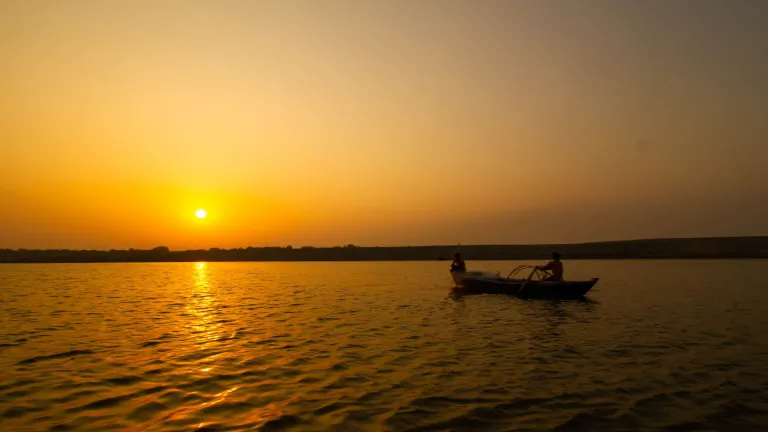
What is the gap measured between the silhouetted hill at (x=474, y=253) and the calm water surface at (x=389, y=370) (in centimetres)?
12036

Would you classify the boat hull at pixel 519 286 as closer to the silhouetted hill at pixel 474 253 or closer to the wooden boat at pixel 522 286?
the wooden boat at pixel 522 286

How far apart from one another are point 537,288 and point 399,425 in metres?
24.5

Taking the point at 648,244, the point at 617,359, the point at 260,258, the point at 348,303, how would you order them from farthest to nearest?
the point at 260,258, the point at 648,244, the point at 348,303, the point at 617,359

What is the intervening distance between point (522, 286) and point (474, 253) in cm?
12472

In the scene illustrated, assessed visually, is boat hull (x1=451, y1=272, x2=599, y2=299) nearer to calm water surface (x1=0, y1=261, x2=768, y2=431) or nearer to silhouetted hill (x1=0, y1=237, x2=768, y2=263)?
calm water surface (x1=0, y1=261, x2=768, y2=431)

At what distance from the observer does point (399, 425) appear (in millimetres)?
9000

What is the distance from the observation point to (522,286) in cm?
3216

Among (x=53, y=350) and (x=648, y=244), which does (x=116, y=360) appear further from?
(x=648, y=244)

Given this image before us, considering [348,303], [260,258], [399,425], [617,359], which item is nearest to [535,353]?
[617,359]

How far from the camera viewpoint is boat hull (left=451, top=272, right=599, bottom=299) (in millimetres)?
31078

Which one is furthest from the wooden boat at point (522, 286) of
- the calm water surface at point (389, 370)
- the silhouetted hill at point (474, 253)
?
the silhouetted hill at point (474, 253)

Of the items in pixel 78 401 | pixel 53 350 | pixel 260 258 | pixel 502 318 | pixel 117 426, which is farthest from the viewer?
pixel 260 258

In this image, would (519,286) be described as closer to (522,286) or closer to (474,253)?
(522,286)

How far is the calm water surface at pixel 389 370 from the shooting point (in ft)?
31.0
